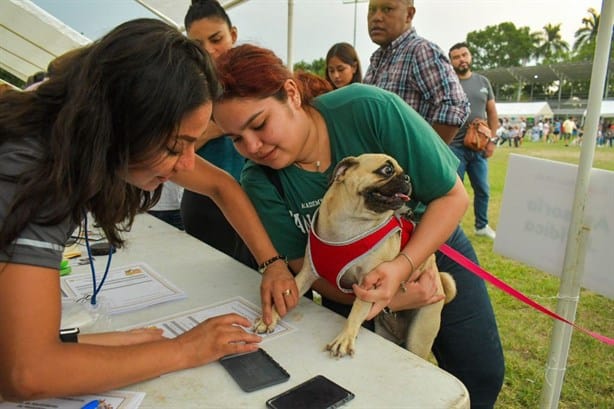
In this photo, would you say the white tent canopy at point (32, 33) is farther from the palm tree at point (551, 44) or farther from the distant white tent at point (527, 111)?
the palm tree at point (551, 44)

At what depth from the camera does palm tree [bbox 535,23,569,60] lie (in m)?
61.8

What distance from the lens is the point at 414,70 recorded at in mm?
2672

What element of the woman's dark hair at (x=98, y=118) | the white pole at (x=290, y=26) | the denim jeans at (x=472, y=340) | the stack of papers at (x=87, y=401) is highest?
the white pole at (x=290, y=26)

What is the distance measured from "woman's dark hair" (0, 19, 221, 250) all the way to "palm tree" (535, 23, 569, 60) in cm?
7230

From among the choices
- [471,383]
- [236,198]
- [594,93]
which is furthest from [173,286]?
[594,93]

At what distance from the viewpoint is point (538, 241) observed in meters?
1.78

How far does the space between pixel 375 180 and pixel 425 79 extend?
5.37 feet

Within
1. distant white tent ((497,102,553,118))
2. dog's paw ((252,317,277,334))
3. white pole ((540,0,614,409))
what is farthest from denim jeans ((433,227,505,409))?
distant white tent ((497,102,553,118))

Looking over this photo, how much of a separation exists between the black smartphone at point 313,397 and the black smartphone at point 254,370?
0.19ft

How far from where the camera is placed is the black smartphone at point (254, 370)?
88 cm

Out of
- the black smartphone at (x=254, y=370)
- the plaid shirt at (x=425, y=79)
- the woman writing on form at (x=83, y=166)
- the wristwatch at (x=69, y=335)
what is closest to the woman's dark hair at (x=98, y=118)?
Answer: the woman writing on form at (x=83, y=166)

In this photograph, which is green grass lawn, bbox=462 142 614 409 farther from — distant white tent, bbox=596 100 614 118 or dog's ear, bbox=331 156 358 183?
dog's ear, bbox=331 156 358 183

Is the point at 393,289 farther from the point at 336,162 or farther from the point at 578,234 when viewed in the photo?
the point at 578,234

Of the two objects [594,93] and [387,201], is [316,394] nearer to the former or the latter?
[387,201]
